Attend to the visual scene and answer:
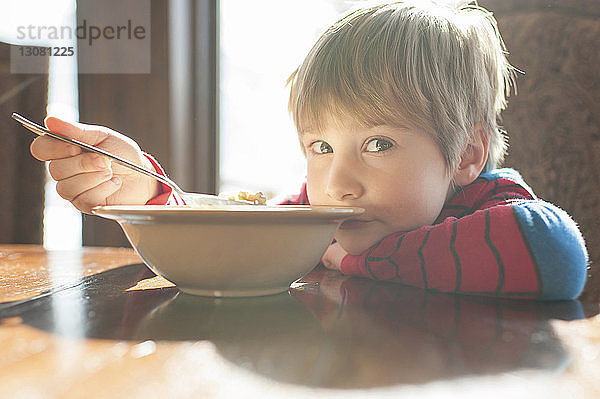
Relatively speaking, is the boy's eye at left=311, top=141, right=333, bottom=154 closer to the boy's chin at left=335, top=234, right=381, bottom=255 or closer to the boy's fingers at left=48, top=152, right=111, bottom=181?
the boy's chin at left=335, top=234, right=381, bottom=255

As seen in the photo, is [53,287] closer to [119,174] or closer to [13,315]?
[13,315]

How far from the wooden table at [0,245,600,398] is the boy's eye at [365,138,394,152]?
282mm

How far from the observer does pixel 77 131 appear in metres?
0.78

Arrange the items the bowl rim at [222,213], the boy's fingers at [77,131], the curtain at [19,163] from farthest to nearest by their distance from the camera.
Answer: the curtain at [19,163] → the boy's fingers at [77,131] → the bowl rim at [222,213]

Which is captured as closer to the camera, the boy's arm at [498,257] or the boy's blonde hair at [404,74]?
the boy's arm at [498,257]

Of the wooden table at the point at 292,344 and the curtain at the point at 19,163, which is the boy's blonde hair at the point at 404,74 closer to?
the wooden table at the point at 292,344

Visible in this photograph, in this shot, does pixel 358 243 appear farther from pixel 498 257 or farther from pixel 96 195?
pixel 96 195

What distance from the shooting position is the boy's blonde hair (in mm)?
822

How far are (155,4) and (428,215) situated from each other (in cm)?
128

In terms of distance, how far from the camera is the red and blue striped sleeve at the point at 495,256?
2.00ft

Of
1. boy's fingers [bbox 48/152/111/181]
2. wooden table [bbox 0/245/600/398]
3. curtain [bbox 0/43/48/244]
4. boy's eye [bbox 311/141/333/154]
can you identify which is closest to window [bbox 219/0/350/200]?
curtain [bbox 0/43/48/244]

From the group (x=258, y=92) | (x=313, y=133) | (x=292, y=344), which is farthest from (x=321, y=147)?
(x=258, y=92)

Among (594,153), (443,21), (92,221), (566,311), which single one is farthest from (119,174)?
(92,221)

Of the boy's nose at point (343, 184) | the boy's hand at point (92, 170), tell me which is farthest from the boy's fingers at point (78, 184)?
the boy's nose at point (343, 184)
